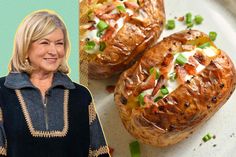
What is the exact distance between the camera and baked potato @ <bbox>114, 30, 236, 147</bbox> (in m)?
1.41

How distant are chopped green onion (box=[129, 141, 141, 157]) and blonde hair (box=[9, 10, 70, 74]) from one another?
72 cm

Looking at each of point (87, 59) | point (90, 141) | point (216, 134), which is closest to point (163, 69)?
point (87, 59)

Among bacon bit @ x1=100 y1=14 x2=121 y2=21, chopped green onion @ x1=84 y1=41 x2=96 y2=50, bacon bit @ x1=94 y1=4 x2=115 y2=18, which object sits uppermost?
bacon bit @ x1=94 y1=4 x2=115 y2=18

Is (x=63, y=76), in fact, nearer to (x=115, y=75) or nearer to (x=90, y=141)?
(x=90, y=141)

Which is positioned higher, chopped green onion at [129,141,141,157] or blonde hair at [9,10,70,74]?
blonde hair at [9,10,70,74]

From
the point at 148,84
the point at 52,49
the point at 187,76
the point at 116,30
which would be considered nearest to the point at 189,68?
the point at 187,76

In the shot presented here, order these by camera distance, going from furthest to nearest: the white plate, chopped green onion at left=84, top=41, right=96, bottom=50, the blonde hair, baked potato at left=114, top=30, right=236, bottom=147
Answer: the white plate < chopped green onion at left=84, top=41, right=96, bottom=50 < baked potato at left=114, top=30, right=236, bottom=147 < the blonde hair

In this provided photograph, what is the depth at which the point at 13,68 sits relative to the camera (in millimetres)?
975

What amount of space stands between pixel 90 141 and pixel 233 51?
84cm

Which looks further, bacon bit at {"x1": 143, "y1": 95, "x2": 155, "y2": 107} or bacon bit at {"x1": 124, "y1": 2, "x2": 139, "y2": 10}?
bacon bit at {"x1": 124, "y1": 2, "x2": 139, "y2": 10}

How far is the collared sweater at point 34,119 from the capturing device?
0.98 m

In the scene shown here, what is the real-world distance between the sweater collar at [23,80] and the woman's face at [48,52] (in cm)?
2

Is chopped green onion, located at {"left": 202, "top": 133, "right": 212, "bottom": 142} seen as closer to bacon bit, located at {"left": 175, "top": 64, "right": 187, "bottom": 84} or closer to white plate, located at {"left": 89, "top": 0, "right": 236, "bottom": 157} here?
white plate, located at {"left": 89, "top": 0, "right": 236, "bottom": 157}

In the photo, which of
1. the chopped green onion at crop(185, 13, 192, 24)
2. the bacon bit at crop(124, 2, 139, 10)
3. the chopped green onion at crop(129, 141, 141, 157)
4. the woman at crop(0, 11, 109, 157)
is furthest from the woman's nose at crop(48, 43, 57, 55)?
the chopped green onion at crop(185, 13, 192, 24)
